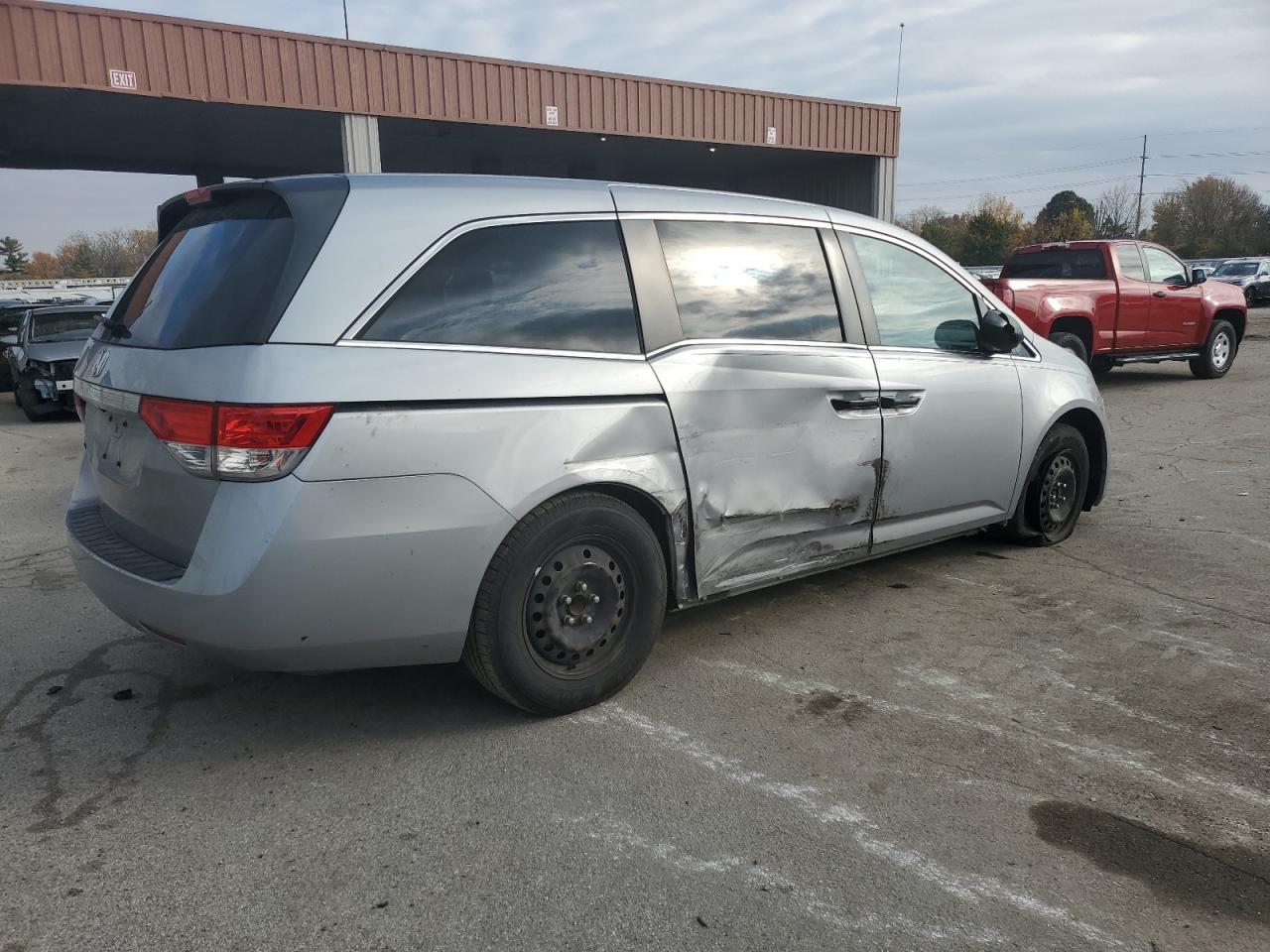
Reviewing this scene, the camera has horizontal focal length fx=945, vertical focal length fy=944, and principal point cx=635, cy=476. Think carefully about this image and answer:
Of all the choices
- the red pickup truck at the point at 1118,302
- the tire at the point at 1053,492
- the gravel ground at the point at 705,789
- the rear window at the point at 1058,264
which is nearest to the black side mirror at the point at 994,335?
the tire at the point at 1053,492

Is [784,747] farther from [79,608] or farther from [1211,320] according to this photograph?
[1211,320]

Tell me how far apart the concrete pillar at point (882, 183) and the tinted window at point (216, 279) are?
22108mm

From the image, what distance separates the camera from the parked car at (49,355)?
40.7ft

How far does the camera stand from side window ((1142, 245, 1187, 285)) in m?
13.0

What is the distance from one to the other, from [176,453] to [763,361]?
2183 millimetres

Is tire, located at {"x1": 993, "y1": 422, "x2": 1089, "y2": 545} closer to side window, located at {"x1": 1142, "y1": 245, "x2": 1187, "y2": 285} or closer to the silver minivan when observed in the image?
the silver minivan

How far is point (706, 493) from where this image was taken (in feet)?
12.0

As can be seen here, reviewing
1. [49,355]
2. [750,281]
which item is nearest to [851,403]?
[750,281]

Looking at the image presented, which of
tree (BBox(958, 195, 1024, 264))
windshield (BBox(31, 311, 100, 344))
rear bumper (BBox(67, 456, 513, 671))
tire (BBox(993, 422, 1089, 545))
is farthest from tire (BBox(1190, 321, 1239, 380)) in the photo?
tree (BBox(958, 195, 1024, 264))

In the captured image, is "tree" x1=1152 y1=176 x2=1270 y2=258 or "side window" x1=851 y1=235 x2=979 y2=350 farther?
"tree" x1=1152 y1=176 x2=1270 y2=258

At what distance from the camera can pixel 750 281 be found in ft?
12.9

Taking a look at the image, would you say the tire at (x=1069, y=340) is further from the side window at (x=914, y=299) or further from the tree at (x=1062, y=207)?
the tree at (x=1062, y=207)

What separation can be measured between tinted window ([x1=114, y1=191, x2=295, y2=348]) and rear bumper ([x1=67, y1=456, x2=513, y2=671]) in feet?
1.81

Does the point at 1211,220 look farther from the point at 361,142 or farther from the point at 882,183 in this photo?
the point at 361,142
